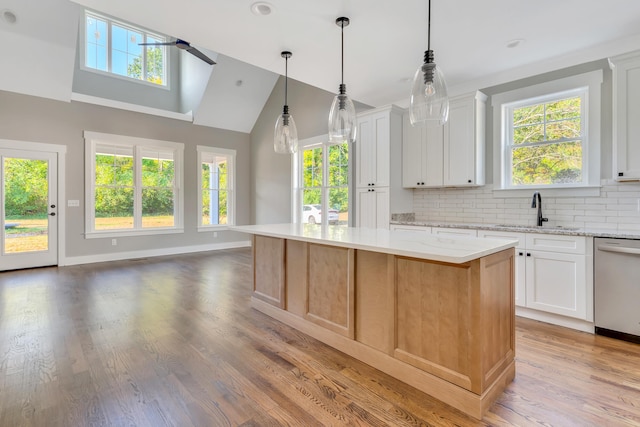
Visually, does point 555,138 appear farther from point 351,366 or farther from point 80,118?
Result: point 80,118

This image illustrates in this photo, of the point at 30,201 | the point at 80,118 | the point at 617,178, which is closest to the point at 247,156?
the point at 80,118

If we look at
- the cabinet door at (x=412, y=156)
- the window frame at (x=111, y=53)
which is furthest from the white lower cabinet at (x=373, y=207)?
the window frame at (x=111, y=53)

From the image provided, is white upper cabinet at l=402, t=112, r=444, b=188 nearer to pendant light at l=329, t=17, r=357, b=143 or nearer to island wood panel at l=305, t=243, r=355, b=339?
pendant light at l=329, t=17, r=357, b=143

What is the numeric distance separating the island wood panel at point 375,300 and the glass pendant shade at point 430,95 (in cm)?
99

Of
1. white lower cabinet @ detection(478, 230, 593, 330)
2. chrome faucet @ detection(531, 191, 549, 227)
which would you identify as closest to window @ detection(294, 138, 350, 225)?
chrome faucet @ detection(531, 191, 549, 227)

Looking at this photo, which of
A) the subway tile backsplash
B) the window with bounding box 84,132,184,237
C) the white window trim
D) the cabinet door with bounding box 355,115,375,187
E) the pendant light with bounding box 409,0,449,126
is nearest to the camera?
the pendant light with bounding box 409,0,449,126

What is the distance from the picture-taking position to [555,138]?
345 centimetres

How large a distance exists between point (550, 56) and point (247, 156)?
6.40 meters

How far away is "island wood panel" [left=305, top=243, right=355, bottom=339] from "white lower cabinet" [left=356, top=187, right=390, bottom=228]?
1937 mm

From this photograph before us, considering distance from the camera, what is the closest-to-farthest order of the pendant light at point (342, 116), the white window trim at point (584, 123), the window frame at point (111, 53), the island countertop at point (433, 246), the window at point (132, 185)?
the island countertop at point (433, 246)
the pendant light at point (342, 116)
the white window trim at point (584, 123)
the window at point (132, 185)
the window frame at point (111, 53)

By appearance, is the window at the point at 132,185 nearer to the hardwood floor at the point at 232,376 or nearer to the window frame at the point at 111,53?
the window frame at the point at 111,53

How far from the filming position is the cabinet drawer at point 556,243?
9.09 ft

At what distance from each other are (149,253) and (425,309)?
6244 millimetres

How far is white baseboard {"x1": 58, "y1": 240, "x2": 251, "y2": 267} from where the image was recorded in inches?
222
